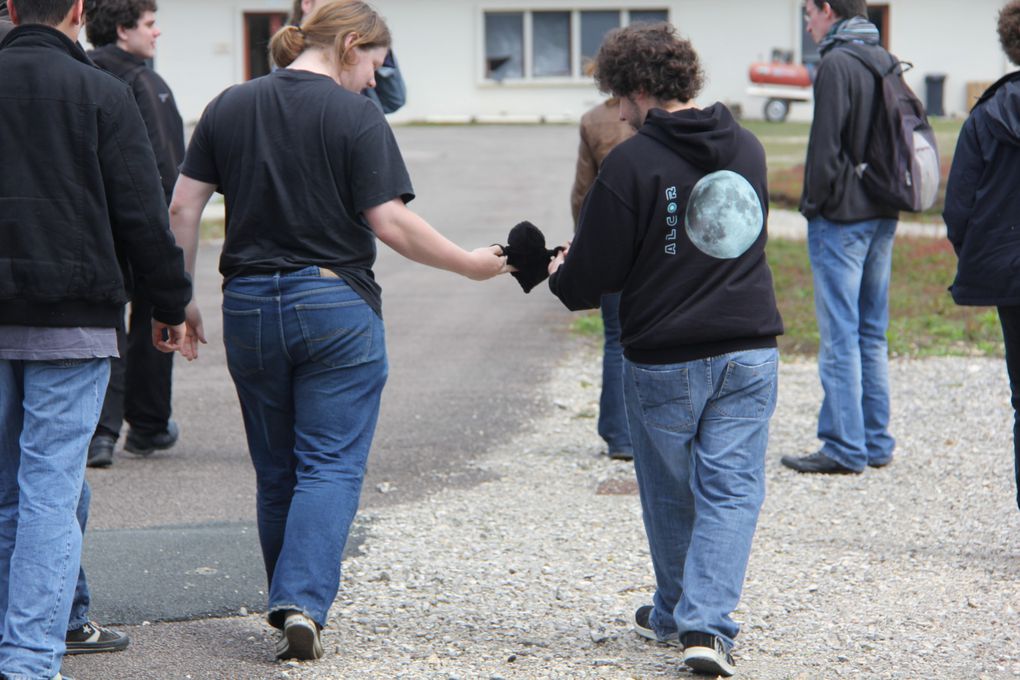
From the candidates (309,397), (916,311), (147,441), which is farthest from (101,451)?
(916,311)

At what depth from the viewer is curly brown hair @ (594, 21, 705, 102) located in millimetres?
4039

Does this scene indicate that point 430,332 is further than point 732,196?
Yes

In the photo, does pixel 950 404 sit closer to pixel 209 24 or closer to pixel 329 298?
pixel 329 298

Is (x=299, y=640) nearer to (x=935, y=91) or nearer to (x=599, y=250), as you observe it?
(x=599, y=250)

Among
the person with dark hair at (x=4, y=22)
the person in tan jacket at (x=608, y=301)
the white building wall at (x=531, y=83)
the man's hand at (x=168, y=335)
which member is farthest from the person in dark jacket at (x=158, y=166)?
the white building wall at (x=531, y=83)

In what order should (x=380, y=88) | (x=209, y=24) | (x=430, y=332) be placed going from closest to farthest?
1. (x=380, y=88)
2. (x=430, y=332)
3. (x=209, y=24)

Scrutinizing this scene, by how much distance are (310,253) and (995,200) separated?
95.0 inches

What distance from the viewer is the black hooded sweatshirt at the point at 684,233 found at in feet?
13.0

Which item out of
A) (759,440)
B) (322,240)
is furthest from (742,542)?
(322,240)

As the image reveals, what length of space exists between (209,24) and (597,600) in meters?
33.1

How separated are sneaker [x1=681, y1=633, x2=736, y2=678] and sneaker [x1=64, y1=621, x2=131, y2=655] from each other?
67.2 inches

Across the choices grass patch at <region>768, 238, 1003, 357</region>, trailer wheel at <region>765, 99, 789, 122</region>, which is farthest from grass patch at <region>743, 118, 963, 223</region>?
grass patch at <region>768, 238, 1003, 357</region>

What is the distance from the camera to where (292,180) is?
159 inches

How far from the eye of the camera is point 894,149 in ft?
20.9
